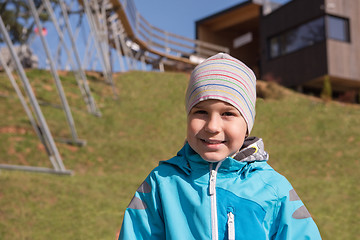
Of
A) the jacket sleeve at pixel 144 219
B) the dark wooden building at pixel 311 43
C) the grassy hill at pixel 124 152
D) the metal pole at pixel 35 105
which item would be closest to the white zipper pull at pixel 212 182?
the jacket sleeve at pixel 144 219

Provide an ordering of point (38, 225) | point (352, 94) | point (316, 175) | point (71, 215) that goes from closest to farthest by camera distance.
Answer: point (38, 225)
point (71, 215)
point (316, 175)
point (352, 94)

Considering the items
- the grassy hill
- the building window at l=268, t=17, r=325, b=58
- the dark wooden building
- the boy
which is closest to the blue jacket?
the boy

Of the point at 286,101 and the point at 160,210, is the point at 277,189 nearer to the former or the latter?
the point at 160,210

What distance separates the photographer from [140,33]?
23.9 meters

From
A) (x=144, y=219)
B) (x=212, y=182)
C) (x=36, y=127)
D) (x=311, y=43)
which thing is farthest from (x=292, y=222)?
(x=311, y=43)

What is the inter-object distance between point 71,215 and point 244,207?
5039 millimetres

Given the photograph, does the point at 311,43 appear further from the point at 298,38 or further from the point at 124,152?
the point at 124,152

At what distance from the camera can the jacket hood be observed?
1939 mm

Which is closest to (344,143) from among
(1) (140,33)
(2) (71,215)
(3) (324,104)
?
(3) (324,104)

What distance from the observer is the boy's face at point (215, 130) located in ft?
6.23

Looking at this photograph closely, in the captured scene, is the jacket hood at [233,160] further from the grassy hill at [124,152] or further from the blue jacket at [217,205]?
the grassy hill at [124,152]

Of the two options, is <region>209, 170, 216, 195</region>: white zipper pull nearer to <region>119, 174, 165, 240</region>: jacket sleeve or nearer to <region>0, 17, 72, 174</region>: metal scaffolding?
<region>119, 174, 165, 240</region>: jacket sleeve

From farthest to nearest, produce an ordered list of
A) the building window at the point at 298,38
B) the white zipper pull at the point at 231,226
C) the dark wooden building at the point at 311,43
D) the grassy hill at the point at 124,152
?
the building window at the point at 298,38 → the dark wooden building at the point at 311,43 → the grassy hill at the point at 124,152 → the white zipper pull at the point at 231,226

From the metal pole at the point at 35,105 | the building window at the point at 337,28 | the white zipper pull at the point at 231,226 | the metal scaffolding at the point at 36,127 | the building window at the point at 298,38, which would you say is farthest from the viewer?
the building window at the point at 298,38
